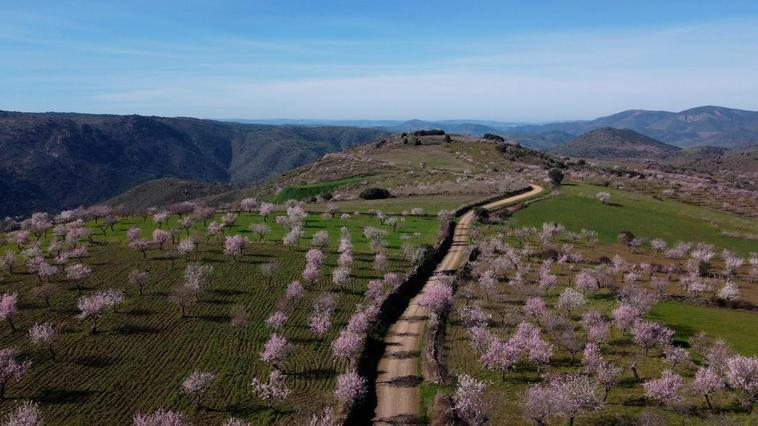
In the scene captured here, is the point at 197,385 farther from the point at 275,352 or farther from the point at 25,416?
the point at 25,416

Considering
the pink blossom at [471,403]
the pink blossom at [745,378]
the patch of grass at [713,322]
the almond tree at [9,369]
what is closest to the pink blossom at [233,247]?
the almond tree at [9,369]

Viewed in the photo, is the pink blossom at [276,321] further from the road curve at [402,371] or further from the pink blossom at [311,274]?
the pink blossom at [311,274]

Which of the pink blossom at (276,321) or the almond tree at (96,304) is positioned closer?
the almond tree at (96,304)

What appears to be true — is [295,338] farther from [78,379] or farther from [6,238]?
[6,238]

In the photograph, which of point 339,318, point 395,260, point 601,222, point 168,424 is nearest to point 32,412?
point 168,424

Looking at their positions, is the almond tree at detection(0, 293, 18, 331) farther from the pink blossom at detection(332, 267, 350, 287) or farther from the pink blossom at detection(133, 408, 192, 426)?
the pink blossom at detection(332, 267, 350, 287)

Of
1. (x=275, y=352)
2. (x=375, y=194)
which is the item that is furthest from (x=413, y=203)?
(x=275, y=352)
